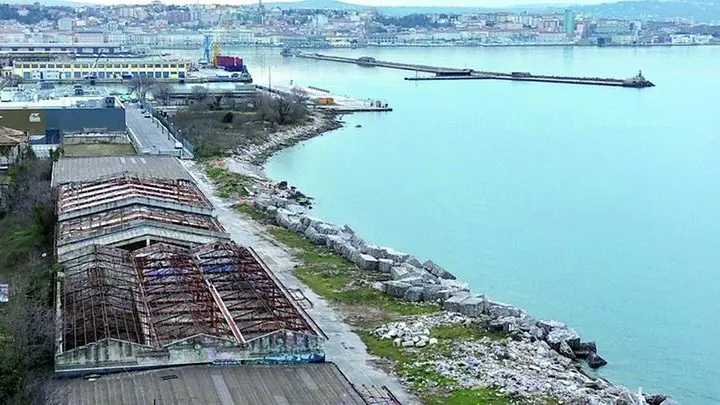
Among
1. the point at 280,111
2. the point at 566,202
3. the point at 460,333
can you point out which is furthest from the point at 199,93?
the point at 460,333

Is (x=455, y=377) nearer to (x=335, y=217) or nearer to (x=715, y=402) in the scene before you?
(x=715, y=402)

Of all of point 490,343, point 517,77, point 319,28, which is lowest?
point 517,77

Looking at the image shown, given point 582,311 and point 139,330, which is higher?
point 139,330

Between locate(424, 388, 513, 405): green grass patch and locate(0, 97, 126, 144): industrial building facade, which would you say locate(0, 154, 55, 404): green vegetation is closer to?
locate(424, 388, 513, 405): green grass patch

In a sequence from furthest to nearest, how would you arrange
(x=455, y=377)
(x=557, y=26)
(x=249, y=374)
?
(x=557, y=26), (x=455, y=377), (x=249, y=374)

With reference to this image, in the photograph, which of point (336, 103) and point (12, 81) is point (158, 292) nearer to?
point (336, 103)

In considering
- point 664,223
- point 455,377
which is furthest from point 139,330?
point 664,223
